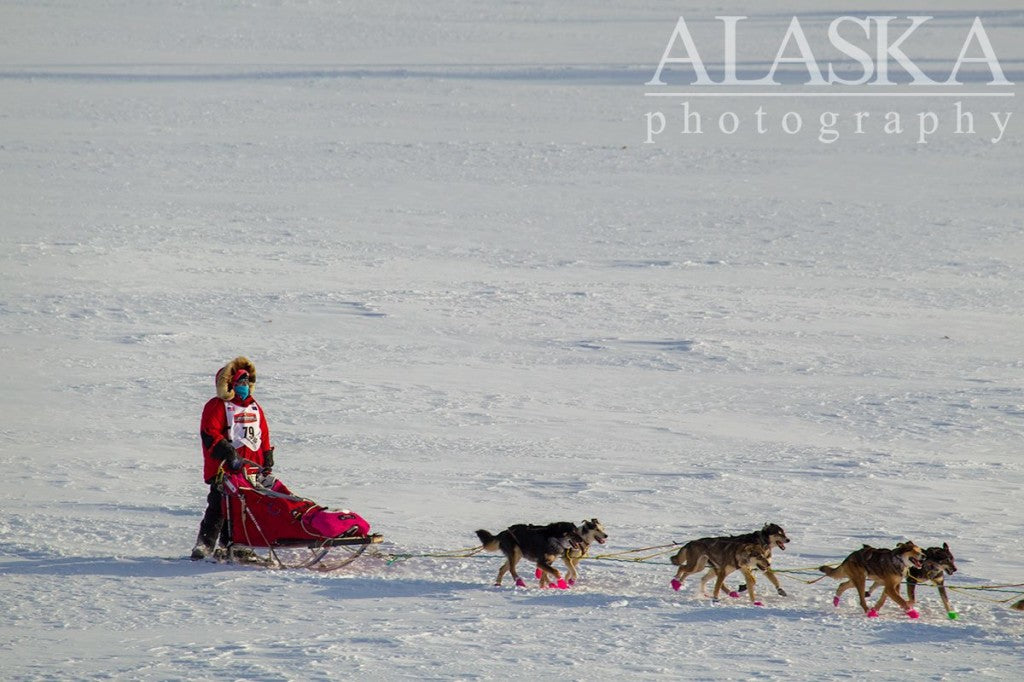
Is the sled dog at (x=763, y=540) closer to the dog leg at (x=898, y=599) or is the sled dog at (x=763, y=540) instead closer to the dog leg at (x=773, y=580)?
the dog leg at (x=773, y=580)

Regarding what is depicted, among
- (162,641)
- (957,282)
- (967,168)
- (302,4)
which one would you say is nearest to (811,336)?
(957,282)

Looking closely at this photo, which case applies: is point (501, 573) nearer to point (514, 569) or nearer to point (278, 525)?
point (514, 569)

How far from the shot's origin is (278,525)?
240 inches

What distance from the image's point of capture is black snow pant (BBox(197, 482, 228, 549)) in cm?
617

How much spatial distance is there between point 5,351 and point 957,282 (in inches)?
336

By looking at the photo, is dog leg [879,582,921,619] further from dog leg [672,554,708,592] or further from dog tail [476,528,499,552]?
dog tail [476,528,499,552]

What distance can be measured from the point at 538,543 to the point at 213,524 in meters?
1.49

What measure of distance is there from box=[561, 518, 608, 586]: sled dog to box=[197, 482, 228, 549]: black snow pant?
5.03 feet

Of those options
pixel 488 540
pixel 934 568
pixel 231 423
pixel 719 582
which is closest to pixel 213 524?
Result: pixel 231 423

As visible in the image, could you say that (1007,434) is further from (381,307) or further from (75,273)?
(75,273)

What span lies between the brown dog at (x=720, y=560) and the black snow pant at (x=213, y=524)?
6.52ft

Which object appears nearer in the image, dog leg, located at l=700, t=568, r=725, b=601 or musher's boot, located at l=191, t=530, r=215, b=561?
dog leg, located at l=700, t=568, r=725, b=601

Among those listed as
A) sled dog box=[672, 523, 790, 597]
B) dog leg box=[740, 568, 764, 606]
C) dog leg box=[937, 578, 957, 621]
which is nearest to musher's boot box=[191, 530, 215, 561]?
sled dog box=[672, 523, 790, 597]

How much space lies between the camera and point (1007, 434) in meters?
8.74
